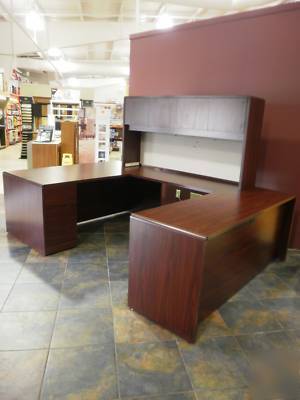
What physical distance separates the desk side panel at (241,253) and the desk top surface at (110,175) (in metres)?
0.57

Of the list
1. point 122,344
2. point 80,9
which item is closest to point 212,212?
point 122,344

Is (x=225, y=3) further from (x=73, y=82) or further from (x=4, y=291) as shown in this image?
(x=73, y=82)

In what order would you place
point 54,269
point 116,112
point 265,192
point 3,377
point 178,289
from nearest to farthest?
point 3,377 → point 178,289 → point 54,269 → point 265,192 → point 116,112

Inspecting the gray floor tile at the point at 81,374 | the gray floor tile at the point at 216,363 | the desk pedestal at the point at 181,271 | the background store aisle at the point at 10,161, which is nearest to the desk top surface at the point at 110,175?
the desk pedestal at the point at 181,271

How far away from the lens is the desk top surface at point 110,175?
10.3 feet

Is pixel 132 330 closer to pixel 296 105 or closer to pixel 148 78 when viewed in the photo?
pixel 296 105

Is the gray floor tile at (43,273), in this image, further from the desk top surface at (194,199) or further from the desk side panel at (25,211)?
the desk top surface at (194,199)

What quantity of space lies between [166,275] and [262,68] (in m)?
2.57

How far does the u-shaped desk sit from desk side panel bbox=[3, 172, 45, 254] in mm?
10

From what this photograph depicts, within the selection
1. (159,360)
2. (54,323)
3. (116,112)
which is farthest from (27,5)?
(159,360)

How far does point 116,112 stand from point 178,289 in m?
11.8

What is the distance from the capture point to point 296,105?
3.22m

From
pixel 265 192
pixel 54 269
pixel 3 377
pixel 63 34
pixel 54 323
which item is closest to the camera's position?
pixel 3 377

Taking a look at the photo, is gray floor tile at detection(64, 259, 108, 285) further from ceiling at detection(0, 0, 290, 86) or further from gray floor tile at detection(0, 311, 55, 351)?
ceiling at detection(0, 0, 290, 86)
